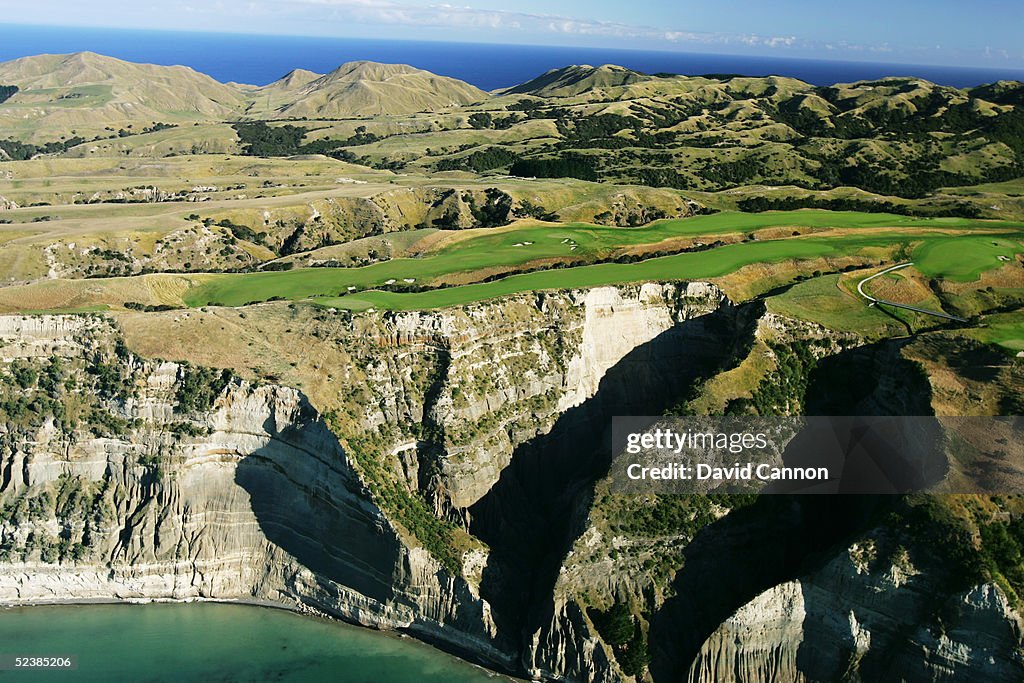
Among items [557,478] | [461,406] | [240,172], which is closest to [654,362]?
[557,478]

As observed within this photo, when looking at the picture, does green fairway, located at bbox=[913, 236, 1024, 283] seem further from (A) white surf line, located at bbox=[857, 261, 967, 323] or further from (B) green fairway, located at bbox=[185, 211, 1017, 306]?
(A) white surf line, located at bbox=[857, 261, 967, 323]

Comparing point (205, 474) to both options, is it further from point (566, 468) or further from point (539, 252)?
point (539, 252)

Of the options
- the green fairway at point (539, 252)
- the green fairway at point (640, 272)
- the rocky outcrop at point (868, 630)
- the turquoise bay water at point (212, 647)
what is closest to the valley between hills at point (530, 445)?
the rocky outcrop at point (868, 630)

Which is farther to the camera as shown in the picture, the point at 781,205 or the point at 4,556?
Answer: the point at 781,205

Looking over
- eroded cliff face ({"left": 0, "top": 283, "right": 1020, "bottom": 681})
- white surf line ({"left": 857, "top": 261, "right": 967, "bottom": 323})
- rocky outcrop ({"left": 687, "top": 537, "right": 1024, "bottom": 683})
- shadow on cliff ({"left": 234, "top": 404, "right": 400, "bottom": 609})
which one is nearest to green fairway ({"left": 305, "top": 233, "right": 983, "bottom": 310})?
eroded cliff face ({"left": 0, "top": 283, "right": 1020, "bottom": 681})

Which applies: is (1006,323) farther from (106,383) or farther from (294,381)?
(106,383)

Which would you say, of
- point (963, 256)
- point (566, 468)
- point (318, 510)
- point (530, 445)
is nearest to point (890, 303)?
point (963, 256)
